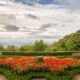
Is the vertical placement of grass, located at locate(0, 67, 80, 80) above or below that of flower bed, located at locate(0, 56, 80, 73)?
below

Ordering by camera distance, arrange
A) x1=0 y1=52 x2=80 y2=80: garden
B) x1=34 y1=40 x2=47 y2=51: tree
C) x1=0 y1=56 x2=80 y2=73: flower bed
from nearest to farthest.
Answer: x1=0 y1=52 x2=80 y2=80: garden
x1=0 y1=56 x2=80 y2=73: flower bed
x1=34 y1=40 x2=47 y2=51: tree

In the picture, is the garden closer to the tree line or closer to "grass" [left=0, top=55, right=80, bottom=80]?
"grass" [left=0, top=55, right=80, bottom=80]

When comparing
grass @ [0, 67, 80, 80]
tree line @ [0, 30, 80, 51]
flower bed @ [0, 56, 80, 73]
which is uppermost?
tree line @ [0, 30, 80, 51]

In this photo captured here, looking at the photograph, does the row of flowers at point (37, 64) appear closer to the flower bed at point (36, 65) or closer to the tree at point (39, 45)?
the flower bed at point (36, 65)

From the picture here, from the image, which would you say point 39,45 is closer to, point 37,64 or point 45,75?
point 37,64

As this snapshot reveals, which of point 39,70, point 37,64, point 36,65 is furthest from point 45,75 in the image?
point 37,64

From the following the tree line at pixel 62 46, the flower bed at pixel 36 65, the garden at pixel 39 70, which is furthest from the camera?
the tree line at pixel 62 46

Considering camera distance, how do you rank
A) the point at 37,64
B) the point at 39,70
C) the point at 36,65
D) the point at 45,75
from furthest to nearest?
1. the point at 37,64
2. the point at 36,65
3. the point at 39,70
4. the point at 45,75

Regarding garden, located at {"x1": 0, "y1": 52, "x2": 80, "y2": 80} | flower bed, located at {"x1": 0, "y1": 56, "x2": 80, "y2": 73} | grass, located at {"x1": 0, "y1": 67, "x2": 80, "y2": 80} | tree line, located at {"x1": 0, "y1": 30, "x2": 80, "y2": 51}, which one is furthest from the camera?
tree line, located at {"x1": 0, "y1": 30, "x2": 80, "y2": 51}

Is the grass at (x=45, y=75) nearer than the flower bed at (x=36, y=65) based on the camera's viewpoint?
Yes

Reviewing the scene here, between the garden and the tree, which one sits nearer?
the garden

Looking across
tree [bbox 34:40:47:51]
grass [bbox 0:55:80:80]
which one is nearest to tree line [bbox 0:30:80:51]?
tree [bbox 34:40:47:51]

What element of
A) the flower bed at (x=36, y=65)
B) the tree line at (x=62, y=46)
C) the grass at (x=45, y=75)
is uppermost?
the tree line at (x=62, y=46)

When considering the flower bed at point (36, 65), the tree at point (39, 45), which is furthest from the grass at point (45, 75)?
the tree at point (39, 45)
